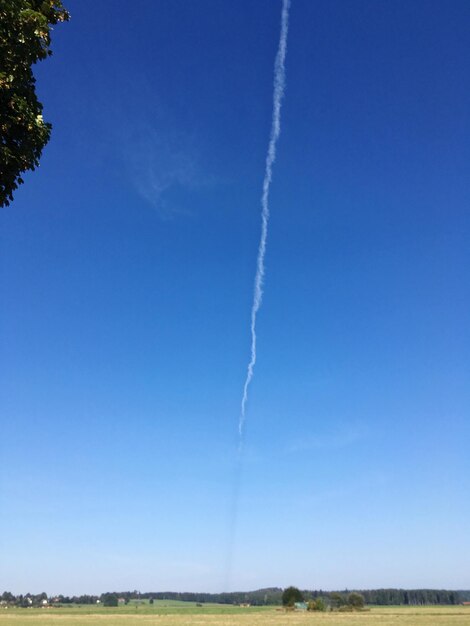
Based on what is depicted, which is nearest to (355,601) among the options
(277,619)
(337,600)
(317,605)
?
(337,600)

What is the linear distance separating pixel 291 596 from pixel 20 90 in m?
135

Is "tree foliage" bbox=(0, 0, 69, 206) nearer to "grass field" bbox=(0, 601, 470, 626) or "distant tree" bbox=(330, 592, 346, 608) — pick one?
"grass field" bbox=(0, 601, 470, 626)

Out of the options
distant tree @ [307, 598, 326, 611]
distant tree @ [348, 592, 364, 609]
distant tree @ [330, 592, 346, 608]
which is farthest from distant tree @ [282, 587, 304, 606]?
distant tree @ [348, 592, 364, 609]

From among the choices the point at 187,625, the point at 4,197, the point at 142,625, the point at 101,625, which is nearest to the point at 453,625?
the point at 187,625

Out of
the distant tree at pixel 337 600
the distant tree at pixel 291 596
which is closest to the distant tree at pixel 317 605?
the distant tree at pixel 337 600

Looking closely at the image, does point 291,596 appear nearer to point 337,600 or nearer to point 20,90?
point 337,600

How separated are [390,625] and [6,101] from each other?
223ft

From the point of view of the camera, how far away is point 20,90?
9.95 meters

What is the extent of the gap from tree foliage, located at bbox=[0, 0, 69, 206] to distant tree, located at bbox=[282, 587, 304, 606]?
133 meters

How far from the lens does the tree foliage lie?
9.32 meters

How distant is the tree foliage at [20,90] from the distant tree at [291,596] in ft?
435

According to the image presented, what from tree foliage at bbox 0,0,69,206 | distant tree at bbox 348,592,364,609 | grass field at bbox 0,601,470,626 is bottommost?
grass field at bbox 0,601,470,626

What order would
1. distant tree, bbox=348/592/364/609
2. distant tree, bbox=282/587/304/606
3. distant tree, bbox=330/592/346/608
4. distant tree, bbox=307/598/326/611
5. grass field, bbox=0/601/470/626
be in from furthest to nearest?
distant tree, bbox=282/587/304/606 → distant tree, bbox=330/592/346/608 → distant tree, bbox=348/592/364/609 → distant tree, bbox=307/598/326/611 → grass field, bbox=0/601/470/626

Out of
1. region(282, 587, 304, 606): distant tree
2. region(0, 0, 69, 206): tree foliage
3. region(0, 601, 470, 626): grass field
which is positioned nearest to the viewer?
region(0, 0, 69, 206): tree foliage
